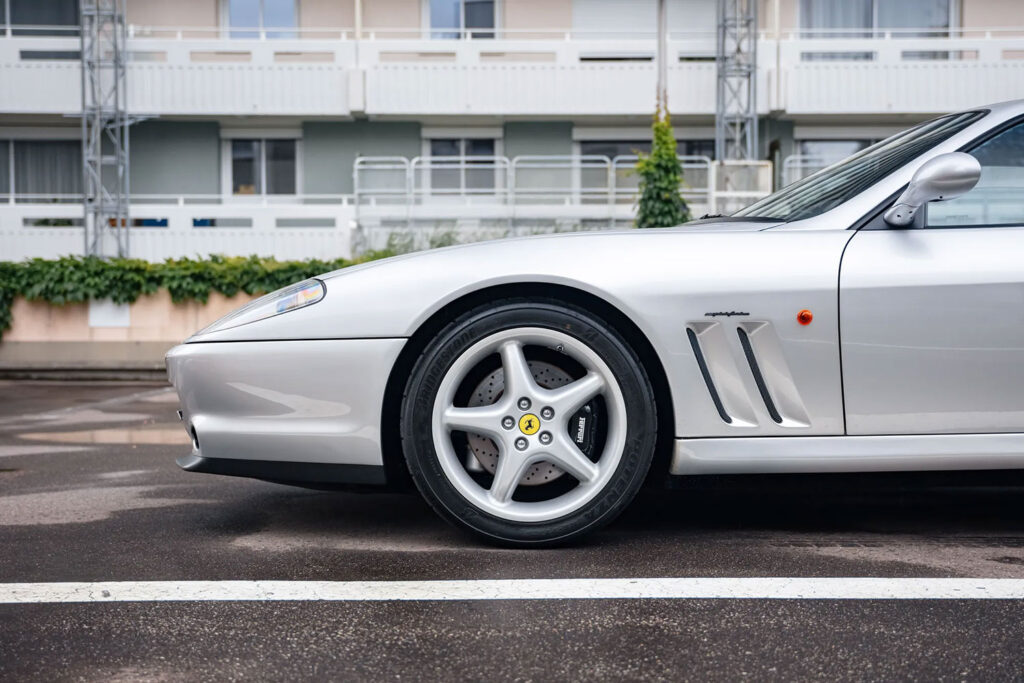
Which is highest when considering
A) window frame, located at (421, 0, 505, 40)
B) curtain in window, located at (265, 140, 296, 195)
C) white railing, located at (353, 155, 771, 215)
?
window frame, located at (421, 0, 505, 40)

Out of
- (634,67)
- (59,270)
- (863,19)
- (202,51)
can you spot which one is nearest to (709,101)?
(634,67)

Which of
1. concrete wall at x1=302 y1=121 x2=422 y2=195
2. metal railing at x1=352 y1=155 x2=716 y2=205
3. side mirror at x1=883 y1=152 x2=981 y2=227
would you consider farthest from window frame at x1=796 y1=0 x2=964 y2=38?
side mirror at x1=883 y1=152 x2=981 y2=227

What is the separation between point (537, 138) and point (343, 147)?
12.6 feet

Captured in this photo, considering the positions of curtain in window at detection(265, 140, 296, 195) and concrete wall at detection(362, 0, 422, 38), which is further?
curtain in window at detection(265, 140, 296, 195)

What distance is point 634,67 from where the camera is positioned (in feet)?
65.6

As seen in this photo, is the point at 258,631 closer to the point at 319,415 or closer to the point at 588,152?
the point at 319,415

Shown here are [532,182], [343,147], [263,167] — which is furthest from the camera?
[263,167]

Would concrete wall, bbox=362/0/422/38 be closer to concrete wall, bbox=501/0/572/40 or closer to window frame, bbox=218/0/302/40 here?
window frame, bbox=218/0/302/40

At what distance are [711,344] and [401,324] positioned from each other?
87 cm

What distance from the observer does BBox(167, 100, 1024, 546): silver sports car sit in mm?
2967

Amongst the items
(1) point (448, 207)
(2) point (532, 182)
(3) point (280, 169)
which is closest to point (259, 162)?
(3) point (280, 169)

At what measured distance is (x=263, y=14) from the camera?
21.5 m

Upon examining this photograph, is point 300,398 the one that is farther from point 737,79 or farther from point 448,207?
point 737,79

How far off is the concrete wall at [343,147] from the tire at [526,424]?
18554mm
